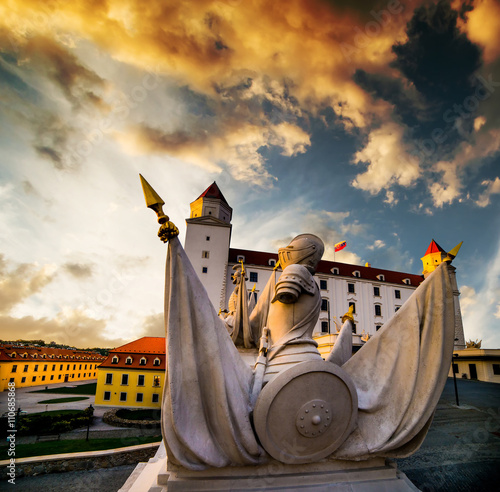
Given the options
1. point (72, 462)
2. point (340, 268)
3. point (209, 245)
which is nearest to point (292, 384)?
point (72, 462)

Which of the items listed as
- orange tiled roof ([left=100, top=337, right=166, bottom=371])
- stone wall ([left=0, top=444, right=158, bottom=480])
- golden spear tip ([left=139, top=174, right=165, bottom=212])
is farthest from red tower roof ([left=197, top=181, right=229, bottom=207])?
golden spear tip ([left=139, top=174, right=165, bottom=212])

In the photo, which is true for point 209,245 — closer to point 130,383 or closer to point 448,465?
point 130,383

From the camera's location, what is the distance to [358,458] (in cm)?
310

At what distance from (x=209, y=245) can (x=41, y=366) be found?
914 inches

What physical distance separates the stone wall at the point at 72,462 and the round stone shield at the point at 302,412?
5.96m

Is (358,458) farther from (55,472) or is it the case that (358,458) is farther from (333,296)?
(333,296)

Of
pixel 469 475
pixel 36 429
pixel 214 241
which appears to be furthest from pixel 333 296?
pixel 469 475

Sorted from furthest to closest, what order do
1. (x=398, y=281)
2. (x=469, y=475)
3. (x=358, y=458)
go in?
1. (x=398, y=281)
2. (x=469, y=475)
3. (x=358, y=458)

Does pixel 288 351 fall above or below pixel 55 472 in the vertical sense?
above

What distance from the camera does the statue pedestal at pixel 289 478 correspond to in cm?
270

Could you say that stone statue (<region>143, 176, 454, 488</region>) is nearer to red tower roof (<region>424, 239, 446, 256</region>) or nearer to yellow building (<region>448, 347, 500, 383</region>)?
yellow building (<region>448, 347, 500, 383</region>)

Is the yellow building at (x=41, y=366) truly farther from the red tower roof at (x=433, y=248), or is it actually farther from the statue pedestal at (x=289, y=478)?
the red tower roof at (x=433, y=248)

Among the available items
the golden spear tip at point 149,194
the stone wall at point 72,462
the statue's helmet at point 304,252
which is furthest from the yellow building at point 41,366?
the golden spear tip at point 149,194

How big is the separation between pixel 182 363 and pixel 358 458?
2162 mm
